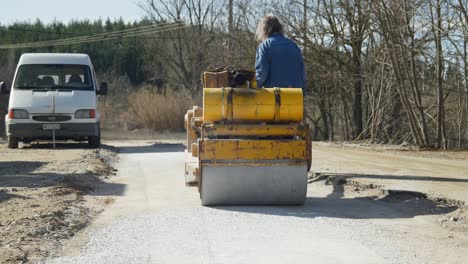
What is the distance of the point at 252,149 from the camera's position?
10.2m

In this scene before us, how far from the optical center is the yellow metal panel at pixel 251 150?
10117 millimetres

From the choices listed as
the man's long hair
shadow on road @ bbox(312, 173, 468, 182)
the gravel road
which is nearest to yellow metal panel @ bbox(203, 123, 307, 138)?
the gravel road

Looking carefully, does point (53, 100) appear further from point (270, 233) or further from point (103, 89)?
point (270, 233)

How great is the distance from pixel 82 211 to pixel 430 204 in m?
4.26

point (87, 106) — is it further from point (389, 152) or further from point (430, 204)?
point (430, 204)

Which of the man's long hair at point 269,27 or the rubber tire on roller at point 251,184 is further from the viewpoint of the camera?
the man's long hair at point 269,27

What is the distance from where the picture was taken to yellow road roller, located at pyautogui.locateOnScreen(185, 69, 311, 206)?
10.1 meters

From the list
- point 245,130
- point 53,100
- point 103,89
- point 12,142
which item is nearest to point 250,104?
point 245,130

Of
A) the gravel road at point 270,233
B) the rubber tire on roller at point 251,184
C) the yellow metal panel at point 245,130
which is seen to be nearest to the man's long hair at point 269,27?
the yellow metal panel at point 245,130

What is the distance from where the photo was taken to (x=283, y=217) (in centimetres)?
938

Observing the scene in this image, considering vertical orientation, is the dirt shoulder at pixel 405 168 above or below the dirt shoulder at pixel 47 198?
above

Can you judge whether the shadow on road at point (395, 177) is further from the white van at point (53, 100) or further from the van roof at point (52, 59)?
the van roof at point (52, 59)

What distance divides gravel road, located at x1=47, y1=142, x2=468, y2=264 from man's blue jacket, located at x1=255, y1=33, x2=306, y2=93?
5.42 ft

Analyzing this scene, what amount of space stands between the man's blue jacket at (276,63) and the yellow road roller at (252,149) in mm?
1031
